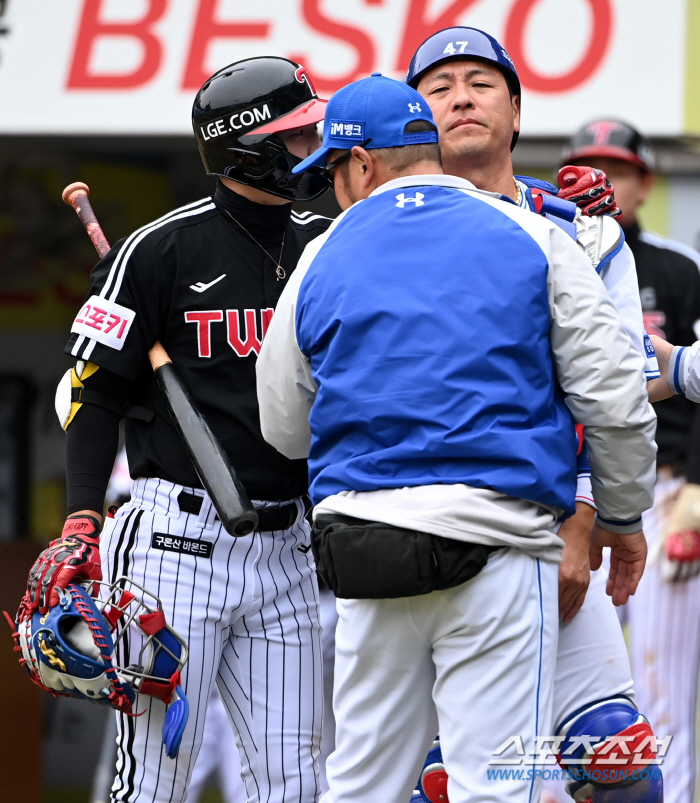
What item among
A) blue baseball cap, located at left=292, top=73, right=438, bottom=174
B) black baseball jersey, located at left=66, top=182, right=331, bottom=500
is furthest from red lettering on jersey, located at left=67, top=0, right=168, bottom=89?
blue baseball cap, located at left=292, top=73, right=438, bottom=174

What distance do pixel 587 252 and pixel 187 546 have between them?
116cm

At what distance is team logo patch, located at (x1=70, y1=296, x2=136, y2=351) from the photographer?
283 centimetres

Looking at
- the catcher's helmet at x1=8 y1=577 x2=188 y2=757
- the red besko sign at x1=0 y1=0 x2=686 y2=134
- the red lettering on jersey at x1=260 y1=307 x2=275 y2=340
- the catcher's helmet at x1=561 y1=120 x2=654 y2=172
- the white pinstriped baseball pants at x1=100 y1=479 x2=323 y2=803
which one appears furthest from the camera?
the red besko sign at x1=0 y1=0 x2=686 y2=134

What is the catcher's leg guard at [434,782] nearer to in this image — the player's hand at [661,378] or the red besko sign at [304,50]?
the player's hand at [661,378]

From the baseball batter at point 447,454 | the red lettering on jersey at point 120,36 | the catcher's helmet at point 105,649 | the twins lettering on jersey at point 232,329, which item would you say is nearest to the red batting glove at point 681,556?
the baseball batter at point 447,454

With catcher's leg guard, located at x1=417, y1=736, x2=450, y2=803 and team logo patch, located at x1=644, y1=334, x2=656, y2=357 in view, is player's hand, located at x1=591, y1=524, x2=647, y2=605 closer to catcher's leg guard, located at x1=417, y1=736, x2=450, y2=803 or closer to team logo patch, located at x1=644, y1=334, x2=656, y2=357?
team logo patch, located at x1=644, y1=334, x2=656, y2=357

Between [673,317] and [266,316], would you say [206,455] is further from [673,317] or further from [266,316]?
[673,317]

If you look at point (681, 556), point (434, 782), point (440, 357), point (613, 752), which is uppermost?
point (440, 357)

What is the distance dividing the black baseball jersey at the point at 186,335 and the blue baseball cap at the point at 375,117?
0.49 meters

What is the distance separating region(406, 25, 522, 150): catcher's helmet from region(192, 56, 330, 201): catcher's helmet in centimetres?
28

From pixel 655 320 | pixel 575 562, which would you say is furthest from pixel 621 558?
pixel 655 320

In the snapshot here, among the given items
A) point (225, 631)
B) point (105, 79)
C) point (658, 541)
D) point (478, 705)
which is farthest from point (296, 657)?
point (105, 79)

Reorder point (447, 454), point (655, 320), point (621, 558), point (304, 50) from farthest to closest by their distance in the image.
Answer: point (304, 50) → point (655, 320) → point (621, 558) → point (447, 454)

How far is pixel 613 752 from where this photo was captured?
8.65ft
